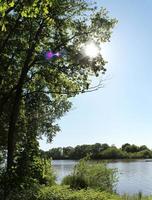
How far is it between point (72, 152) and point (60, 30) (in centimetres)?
12067

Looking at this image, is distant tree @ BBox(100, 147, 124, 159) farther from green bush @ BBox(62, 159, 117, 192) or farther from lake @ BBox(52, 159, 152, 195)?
green bush @ BBox(62, 159, 117, 192)

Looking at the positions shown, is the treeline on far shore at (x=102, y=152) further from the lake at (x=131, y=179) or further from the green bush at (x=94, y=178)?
the green bush at (x=94, y=178)

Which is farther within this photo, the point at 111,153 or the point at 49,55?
the point at 111,153

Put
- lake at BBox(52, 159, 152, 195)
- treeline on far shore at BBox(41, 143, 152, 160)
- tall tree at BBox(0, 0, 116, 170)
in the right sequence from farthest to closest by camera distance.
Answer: treeline on far shore at BBox(41, 143, 152, 160) < lake at BBox(52, 159, 152, 195) < tall tree at BBox(0, 0, 116, 170)

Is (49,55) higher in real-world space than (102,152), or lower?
lower

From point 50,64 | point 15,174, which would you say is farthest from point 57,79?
point 15,174

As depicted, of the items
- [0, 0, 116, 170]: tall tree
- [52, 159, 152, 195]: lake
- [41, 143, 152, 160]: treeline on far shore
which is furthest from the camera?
[41, 143, 152, 160]: treeline on far shore

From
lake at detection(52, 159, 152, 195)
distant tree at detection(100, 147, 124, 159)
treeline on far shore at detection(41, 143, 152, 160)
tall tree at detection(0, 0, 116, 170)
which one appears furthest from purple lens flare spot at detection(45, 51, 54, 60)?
distant tree at detection(100, 147, 124, 159)

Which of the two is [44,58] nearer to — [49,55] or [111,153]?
[49,55]

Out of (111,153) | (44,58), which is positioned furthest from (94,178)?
(111,153)

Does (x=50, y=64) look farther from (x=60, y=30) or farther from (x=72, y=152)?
Result: (x=72, y=152)

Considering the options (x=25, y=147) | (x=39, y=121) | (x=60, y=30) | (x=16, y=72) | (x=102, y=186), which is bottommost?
(x=102, y=186)

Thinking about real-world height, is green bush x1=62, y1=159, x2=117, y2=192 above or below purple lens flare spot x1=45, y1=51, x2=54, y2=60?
below

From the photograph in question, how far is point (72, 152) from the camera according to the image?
145 meters
